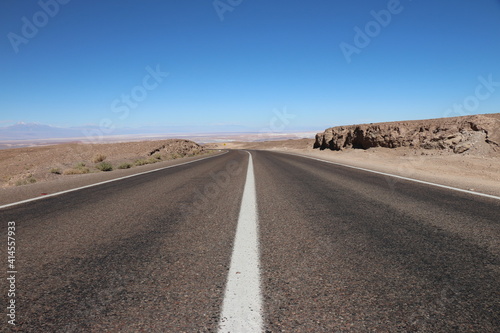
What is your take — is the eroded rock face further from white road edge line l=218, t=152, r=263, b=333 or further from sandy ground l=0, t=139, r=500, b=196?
white road edge line l=218, t=152, r=263, b=333

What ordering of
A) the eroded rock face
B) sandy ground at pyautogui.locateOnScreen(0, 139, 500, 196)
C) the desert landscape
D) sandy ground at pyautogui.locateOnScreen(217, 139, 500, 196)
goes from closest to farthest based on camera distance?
sandy ground at pyautogui.locateOnScreen(217, 139, 500, 196), sandy ground at pyautogui.locateOnScreen(0, 139, 500, 196), the desert landscape, the eroded rock face

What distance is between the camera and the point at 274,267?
2328 millimetres

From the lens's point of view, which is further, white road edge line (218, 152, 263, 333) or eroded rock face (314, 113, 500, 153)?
eroded rock face (314, 113, 500, 153)

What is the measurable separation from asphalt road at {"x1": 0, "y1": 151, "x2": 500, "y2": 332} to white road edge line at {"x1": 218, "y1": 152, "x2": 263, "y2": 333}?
56 millimetres

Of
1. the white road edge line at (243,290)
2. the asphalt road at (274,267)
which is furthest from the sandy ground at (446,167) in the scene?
the white road edge line at (243,290)

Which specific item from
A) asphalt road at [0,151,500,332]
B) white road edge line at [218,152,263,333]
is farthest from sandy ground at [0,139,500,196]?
white road edge line at [218,152,263,333]

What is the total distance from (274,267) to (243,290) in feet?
1.54

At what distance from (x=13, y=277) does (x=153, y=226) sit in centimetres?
→ 156

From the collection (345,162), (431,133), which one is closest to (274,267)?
(345,162)

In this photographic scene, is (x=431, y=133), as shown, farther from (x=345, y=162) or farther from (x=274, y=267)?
(x=274, y=267)

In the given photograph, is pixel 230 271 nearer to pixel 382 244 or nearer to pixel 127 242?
pixel 127 242

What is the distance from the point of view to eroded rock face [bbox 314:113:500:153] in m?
17.9

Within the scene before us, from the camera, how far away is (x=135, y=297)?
1.88 m

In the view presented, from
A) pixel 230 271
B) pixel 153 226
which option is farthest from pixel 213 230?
pixel 230 271
